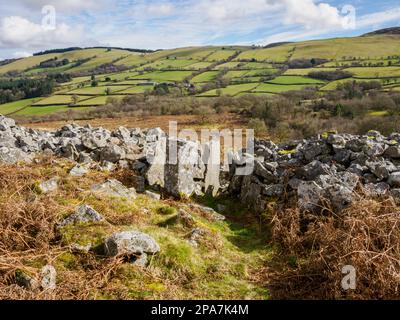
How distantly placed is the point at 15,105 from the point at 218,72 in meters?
59.7

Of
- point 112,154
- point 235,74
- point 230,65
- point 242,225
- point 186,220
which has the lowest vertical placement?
point 242,225

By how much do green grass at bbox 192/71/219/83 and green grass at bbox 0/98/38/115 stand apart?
44.8m

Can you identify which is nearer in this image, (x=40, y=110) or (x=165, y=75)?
(x=40, y=110)

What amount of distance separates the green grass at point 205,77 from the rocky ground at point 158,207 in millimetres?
89165

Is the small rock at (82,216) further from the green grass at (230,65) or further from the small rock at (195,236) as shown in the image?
the green grass at (230,65)

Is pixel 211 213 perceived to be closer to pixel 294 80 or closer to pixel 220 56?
pixel 294 80

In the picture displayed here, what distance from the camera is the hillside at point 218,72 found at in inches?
3194

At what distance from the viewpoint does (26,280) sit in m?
6.33

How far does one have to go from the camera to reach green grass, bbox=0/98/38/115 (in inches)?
3081

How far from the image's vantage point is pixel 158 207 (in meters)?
10.4

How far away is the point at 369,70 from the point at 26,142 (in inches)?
3512

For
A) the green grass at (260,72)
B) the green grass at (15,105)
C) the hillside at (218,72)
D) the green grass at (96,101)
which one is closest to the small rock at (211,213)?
→ the hillside at (218,72)

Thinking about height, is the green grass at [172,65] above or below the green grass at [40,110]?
above

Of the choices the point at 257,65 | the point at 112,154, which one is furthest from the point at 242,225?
the point at 257,65
